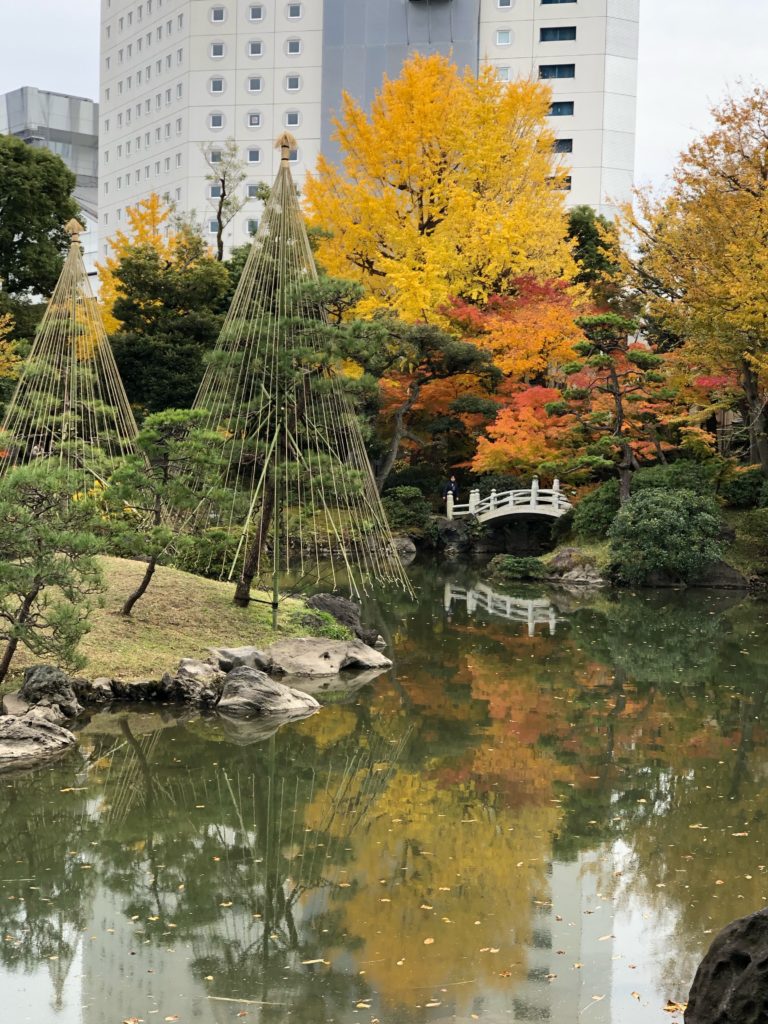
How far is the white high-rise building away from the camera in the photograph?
144 feet

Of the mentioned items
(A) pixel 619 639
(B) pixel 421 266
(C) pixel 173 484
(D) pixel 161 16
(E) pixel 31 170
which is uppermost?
(D) pixel 161 16

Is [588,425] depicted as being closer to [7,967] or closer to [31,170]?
[31,170]

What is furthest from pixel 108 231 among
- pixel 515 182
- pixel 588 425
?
pixel 588 425

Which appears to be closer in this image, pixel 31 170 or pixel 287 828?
pixel 287 828

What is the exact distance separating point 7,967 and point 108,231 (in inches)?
2064

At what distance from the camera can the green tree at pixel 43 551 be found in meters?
9.68

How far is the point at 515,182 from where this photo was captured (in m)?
29.2

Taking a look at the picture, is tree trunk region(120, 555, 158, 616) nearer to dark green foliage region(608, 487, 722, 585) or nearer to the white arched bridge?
dark green foliage region(608, 487, 722, 585)

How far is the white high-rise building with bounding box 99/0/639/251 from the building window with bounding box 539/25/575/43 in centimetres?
4

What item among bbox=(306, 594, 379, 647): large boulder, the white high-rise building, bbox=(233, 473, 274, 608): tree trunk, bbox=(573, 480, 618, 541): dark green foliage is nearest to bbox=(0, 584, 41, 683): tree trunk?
bbox=(233, 473, 274, 608): tree trunk

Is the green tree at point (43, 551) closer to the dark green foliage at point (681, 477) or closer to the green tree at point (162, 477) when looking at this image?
the green tree at point (162, 477)

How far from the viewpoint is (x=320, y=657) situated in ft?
43.6

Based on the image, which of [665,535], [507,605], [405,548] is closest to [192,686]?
[507,605]

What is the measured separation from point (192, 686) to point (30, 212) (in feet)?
70.4
